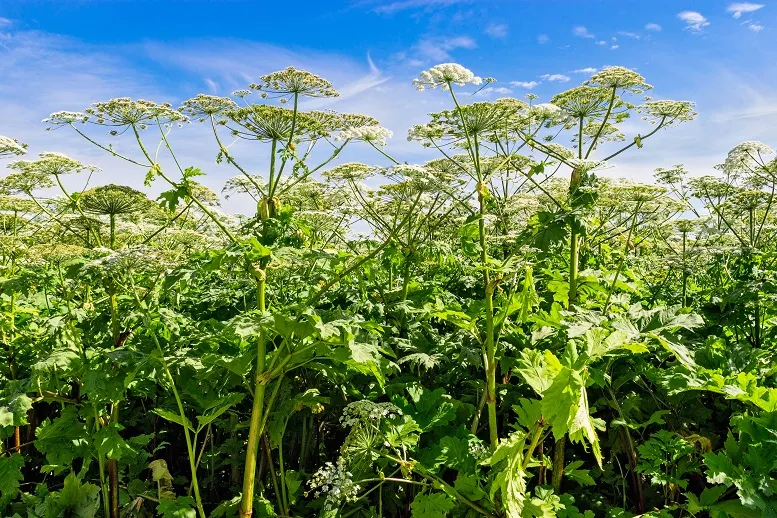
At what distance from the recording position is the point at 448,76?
501 cm

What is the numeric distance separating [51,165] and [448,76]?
11.6ft

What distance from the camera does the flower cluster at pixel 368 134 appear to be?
489cm

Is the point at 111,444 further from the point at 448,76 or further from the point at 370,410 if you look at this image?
the point at 448,76

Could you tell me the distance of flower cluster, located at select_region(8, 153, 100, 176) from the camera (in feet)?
17.0

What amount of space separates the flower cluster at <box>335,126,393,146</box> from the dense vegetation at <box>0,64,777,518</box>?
25 millimetres

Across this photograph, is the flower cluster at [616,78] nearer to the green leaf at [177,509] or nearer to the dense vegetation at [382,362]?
the dense vegetation at [382,362]

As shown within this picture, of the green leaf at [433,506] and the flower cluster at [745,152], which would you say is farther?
the flower cluster at [745,152]

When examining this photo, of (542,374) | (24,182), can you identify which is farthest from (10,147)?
(542,374)

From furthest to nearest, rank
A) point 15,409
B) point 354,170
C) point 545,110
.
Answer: point 354,170, point 545,110, point 15,409

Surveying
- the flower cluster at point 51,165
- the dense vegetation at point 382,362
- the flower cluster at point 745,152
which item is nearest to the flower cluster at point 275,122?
the dense vegetation at point 382,362

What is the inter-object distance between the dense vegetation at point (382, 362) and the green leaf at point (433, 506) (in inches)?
0.8

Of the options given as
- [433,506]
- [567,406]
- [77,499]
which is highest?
[567,406]

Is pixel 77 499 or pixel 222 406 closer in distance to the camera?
pixel 222 406

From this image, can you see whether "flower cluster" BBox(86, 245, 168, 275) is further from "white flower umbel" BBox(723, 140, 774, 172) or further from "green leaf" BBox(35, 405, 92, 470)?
"white flower umbel" BBox(723, 140, 774, 172)
